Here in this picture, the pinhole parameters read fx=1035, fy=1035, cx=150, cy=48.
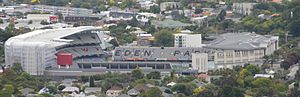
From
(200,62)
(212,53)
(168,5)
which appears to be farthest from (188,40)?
(168,5)

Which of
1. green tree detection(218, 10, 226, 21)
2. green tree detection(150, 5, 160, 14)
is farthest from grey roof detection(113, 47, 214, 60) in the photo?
green tree detection(150, 5, 160, 14)

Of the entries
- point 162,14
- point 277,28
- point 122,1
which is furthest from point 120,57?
point 122,1

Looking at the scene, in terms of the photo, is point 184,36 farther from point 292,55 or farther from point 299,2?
point 299,2

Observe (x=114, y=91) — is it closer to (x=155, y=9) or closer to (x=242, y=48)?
(x=242, y=48)

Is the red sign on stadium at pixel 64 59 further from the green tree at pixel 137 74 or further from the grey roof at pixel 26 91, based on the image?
the grey roof at pixel 26 91

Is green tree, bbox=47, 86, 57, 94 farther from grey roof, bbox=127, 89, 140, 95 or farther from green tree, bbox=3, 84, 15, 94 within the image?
grey roof, bbox=127, 89, 140, 95

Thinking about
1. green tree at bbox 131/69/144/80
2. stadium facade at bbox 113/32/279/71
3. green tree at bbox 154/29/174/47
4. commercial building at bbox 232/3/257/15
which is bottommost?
commercial building at bbox 232/3/257/15
